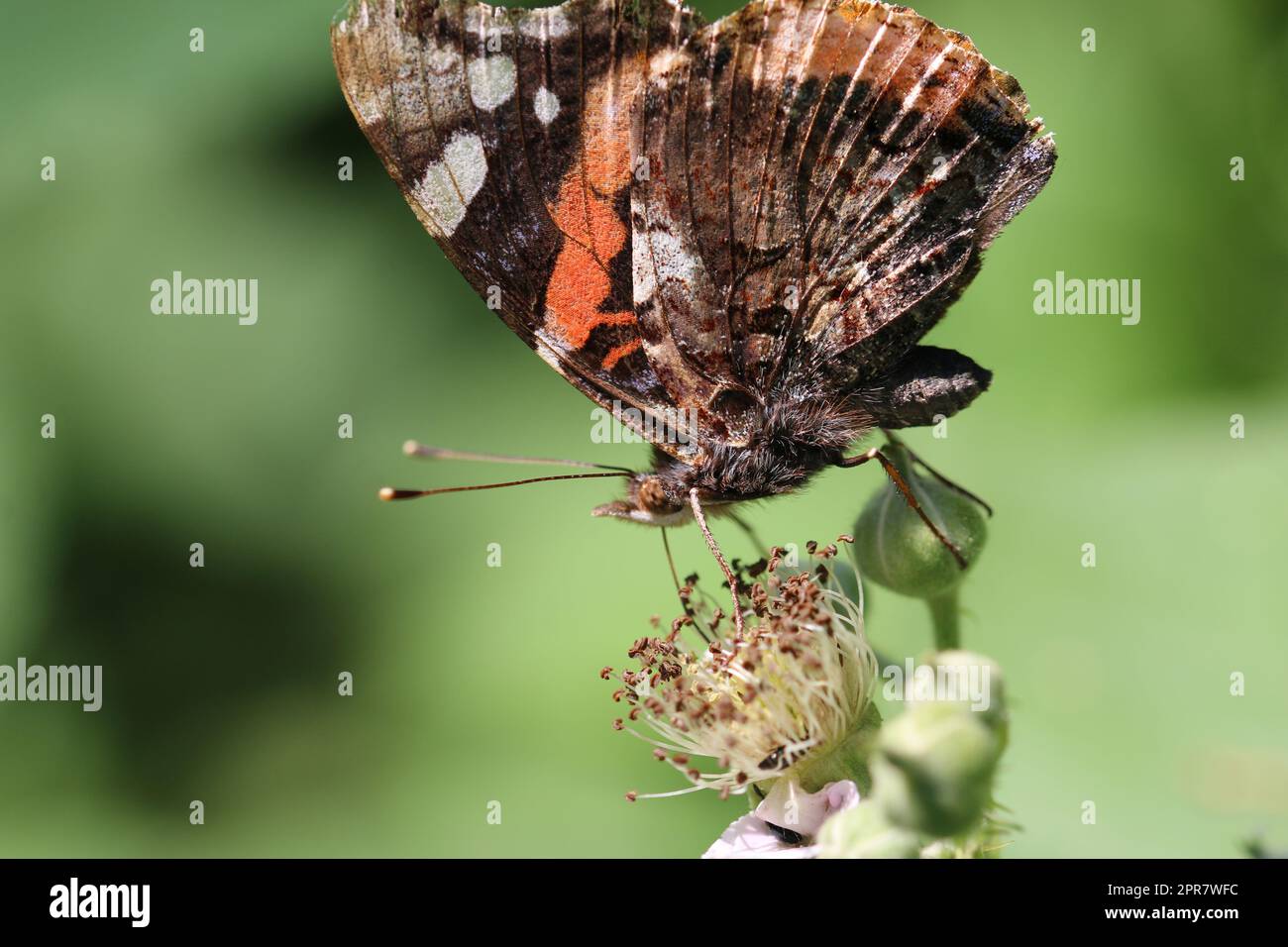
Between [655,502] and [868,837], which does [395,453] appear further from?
[868,837]

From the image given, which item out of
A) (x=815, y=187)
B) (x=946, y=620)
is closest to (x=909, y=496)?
(x=946, y=620)

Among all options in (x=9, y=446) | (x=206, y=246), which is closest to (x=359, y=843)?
(x=9, y=446)

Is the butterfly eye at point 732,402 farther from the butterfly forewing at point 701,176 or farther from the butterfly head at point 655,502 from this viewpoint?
the butterfly head at point 655,502

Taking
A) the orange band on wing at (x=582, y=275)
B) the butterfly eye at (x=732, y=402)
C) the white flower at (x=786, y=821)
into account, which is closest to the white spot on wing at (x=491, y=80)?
the orange band on wing at (x=582, y=275)

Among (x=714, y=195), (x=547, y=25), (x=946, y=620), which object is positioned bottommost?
(x=946, y=620)

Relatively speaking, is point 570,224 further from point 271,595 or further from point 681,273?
point 271,595

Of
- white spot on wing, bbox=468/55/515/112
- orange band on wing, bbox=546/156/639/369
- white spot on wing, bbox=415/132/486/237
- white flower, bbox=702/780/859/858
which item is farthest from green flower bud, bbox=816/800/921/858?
white spot on wing, bbox=468/55/515/112
